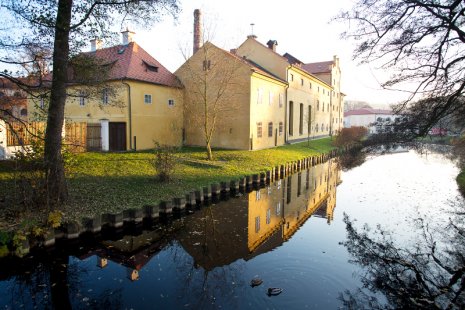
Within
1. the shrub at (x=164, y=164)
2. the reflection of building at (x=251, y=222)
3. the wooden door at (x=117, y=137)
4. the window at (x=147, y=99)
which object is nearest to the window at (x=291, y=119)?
the window at (x=147, y=99)

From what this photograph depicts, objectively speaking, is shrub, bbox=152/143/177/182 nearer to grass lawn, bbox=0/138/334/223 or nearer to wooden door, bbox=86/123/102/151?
grass lawn, bbox=0/138/334/223

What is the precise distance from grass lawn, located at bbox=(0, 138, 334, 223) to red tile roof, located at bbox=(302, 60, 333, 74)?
96.7 feet

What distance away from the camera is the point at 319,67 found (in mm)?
48781

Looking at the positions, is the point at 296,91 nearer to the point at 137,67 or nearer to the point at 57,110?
the point at 137,67

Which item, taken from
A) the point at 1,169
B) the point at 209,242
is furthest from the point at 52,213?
the point at 1,169

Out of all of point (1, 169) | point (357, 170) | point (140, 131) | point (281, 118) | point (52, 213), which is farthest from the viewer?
point (281, 118)

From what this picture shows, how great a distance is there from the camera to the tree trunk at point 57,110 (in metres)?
8.90

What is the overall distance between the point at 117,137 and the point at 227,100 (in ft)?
27.2

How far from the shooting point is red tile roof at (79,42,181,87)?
2129 cm

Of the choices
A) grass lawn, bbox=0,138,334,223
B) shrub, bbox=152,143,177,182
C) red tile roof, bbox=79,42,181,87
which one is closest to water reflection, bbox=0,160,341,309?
grass lawn, bbox=0,138,334,223

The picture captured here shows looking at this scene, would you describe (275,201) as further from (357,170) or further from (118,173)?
(357,170)

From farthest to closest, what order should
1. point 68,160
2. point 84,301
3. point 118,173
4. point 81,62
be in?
point 118,173 < point 68,160 < point 81,62 < point 84,301

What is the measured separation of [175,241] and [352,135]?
101ft

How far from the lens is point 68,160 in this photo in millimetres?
11375
